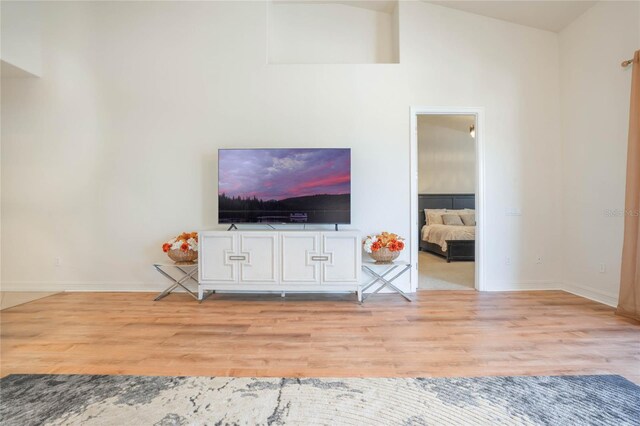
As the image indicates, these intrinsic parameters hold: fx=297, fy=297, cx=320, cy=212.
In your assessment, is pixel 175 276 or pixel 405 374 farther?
pixel 175 276

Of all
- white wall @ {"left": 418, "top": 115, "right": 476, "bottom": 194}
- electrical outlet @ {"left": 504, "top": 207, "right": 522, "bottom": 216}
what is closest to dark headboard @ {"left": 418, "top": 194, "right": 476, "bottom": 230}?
white wall @ {"left": 418, "top": 115, "right": 476, "bottom": 194}

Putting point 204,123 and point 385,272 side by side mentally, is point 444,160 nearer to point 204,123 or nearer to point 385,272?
point 385,272

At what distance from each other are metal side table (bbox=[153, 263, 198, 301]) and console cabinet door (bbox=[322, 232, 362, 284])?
1.61m

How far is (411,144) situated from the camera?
12.6 ft

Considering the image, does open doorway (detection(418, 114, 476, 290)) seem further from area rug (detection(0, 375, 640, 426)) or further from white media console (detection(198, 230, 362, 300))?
area rug (detection(0, 375, 640, 426))

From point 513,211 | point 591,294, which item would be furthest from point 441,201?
point 591,294

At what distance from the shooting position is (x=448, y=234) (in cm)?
585

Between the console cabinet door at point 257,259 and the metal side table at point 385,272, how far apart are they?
1.10m

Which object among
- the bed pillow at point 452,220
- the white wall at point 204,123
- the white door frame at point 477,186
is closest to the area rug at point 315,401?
the white door frame at point 477,186

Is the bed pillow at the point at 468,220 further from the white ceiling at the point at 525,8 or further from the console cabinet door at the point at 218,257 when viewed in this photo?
the console cabinet door at the point at 218,257

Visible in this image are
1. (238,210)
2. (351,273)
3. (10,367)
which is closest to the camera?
(10,367)

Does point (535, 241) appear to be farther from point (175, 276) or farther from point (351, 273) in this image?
point (175, 276)

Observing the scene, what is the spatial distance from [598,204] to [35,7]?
24.3ft

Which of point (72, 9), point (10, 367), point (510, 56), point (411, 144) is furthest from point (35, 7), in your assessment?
point (510, 56)
